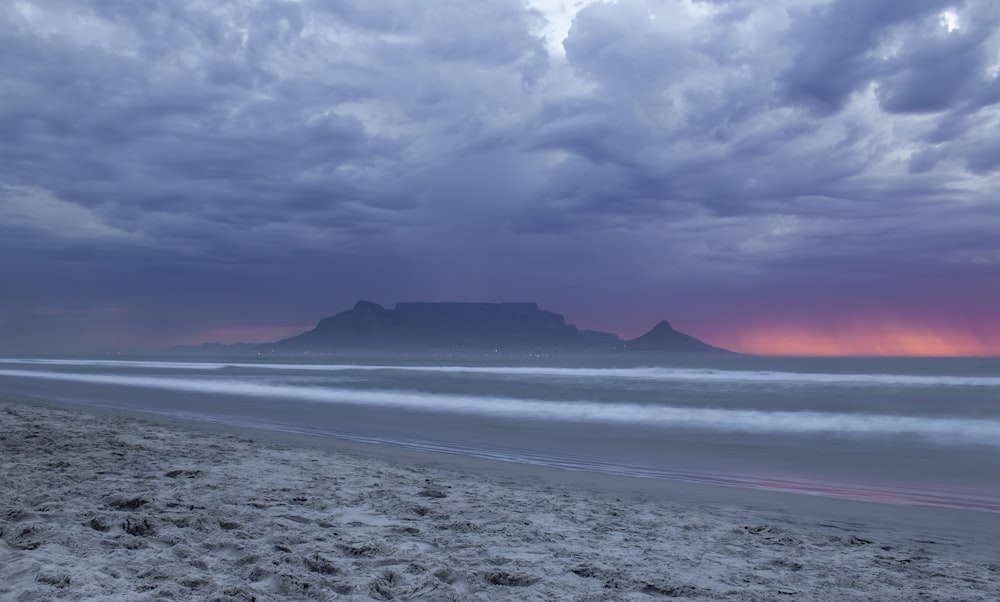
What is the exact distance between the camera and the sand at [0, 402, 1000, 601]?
144 inches

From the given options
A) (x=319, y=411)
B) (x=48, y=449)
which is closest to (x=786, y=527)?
(x=48, y=449)

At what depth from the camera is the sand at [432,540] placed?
12.0 ft

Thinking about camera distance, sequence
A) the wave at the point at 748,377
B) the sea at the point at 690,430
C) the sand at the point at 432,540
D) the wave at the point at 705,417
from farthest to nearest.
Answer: the wave at the point at 748,377 → the wave at the point at 705,417 → the sea at the point at 690,430 → the sand at the point at 432,540

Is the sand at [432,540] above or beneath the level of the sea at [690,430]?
above

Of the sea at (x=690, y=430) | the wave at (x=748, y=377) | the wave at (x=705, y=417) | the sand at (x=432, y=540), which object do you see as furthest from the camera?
the wave at (x=748, y=377)

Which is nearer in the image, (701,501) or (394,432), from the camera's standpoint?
(701,501)

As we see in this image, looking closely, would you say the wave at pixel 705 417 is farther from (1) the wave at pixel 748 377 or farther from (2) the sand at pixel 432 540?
(1) the wave at pixel 748 377

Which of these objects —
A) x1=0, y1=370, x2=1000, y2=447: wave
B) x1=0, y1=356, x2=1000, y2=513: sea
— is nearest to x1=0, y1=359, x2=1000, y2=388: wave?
x1=0, y1=356, x2=1000, y2=513: sea

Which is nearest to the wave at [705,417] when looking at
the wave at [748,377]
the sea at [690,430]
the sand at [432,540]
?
the sea at [690,430]

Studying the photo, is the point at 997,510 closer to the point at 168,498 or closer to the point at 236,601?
the point at 236,601

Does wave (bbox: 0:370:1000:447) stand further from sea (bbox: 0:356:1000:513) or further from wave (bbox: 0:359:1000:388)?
wave (bbox: 0:359:1000:388)

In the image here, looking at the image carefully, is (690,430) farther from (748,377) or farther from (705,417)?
(748,377)

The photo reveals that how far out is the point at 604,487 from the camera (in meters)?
7.24

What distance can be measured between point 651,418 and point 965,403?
11991 mm
